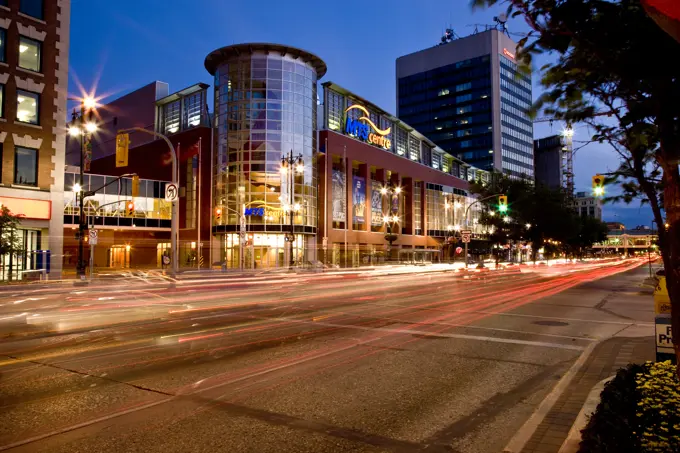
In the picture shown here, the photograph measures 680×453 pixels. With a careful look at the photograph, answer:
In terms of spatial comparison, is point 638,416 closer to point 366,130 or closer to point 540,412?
point 540,412

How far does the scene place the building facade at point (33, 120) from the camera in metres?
29.8

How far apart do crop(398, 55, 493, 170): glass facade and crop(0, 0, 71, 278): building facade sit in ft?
404

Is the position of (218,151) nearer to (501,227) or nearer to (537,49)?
(501,227)

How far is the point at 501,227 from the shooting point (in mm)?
64188

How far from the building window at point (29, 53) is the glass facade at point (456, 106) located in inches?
4875

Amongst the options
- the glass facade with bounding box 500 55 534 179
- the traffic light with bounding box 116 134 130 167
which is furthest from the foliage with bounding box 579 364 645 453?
the glass facade with bounding box 500 55 534 179

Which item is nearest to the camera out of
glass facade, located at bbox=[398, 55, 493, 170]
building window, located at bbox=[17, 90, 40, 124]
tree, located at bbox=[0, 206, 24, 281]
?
tree, located at bbox=[0, 206, 24, 281]

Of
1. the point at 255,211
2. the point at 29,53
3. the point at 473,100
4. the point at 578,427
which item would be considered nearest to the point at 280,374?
the point at 578,427

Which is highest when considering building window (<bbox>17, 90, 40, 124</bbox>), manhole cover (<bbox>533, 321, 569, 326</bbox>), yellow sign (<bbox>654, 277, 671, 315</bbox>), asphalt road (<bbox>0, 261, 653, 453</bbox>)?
building window (<bbox>17, 90, 40, 124</bbox>)

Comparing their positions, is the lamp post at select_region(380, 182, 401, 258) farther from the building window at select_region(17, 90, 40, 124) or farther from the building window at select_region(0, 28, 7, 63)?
the building window at select_region(0, 28, 7, 63)

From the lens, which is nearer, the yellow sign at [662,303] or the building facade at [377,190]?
the yellow sign at [662,303]

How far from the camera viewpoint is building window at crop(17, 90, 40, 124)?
100ft

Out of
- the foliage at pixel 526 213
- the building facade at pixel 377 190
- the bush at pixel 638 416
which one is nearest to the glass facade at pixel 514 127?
the building facade at pixel 377 190

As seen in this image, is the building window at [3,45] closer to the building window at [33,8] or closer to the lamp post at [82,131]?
the building window at [33,8]
